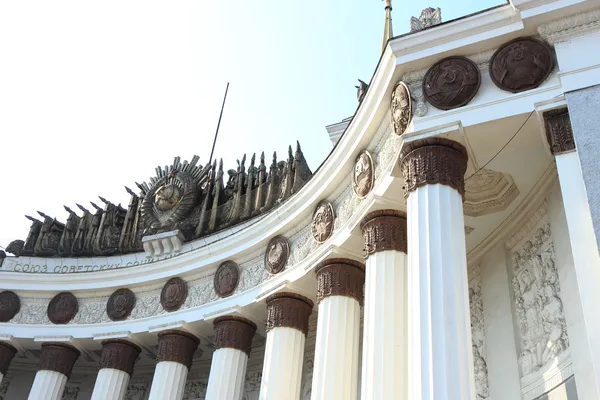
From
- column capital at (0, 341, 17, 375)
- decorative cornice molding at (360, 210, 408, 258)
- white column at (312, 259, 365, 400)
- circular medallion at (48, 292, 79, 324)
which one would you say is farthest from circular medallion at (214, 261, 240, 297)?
column capital at (0, 341, 17, 375)

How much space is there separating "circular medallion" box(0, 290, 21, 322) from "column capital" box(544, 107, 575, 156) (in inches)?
614

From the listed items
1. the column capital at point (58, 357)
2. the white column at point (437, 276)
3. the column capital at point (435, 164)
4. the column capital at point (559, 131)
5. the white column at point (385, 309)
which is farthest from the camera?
the column capital at point (58, 357)

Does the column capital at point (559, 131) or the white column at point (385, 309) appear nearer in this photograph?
the column capital at point (559, 131)

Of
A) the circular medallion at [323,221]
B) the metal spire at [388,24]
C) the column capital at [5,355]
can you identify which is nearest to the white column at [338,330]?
the circular medallion at [323,221]

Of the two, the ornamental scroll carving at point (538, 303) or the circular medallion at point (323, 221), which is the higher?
the circular medallion at point (323, 221)

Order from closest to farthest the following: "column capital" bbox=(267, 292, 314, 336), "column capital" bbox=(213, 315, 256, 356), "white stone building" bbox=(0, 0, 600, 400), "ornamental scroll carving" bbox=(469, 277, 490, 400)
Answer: "white stone building" bbox=(0, 0, 600, 400) < "ornamental scroll carving" bbox=(469, 277, 490, 400) < "column capital" bbox=(267, 292, 314, 336) < "column capital" bbox=(213, 315, 256, 356)

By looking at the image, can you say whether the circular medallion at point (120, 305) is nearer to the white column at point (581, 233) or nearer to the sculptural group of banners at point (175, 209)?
the sculptural group of banners at point (175, 209)

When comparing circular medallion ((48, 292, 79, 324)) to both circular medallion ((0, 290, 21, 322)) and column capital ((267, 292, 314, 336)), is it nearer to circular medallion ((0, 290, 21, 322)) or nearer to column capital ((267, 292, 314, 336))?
circular medallion ((0, 290, 21, 322))

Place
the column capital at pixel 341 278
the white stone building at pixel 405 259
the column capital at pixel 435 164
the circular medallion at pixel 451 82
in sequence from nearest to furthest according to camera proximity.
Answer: the white stone building at pixel 405 259
the column capital at pixel 435 164
the circular medallion at pixel 451 82
the column capital at pixel 341 278

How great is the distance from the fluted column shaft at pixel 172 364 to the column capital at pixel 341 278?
17.0ft

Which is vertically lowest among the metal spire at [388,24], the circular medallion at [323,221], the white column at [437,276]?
the white column at [437,276]

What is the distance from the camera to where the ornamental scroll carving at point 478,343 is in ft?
36.1

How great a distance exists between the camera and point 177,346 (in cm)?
1552

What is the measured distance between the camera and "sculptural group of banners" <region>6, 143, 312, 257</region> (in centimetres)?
1661
